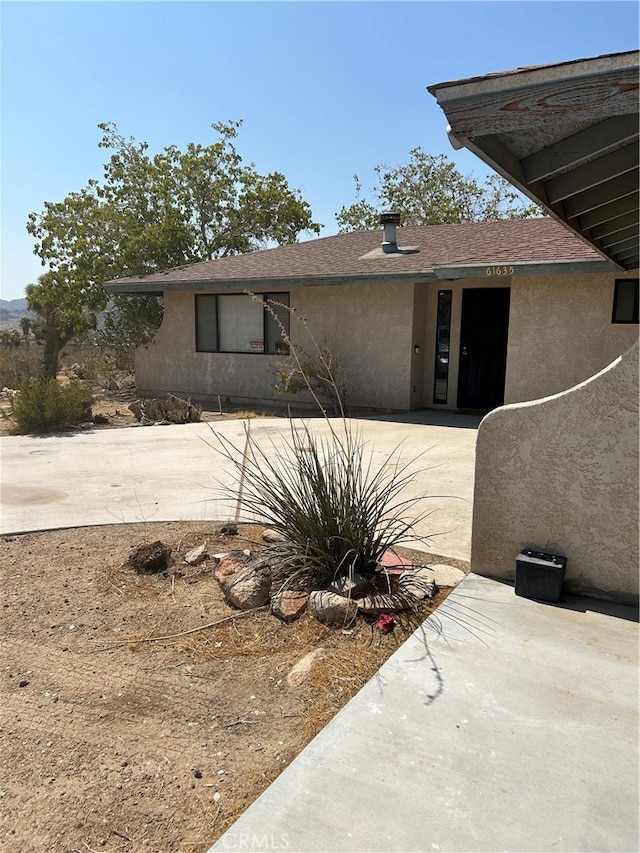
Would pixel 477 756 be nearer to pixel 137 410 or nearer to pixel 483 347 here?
pixel 483 347

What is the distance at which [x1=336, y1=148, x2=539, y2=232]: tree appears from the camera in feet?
108

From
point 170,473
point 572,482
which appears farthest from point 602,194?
point 170,473

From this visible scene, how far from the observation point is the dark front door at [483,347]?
1205cm

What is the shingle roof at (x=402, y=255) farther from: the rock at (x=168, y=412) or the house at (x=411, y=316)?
the rock at (x=168, y=412)

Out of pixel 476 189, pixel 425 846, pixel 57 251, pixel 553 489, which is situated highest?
pixel 476 189

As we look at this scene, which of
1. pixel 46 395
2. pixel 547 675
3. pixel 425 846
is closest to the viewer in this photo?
pixel 425 846

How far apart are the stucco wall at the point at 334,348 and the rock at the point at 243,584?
28.1 ft

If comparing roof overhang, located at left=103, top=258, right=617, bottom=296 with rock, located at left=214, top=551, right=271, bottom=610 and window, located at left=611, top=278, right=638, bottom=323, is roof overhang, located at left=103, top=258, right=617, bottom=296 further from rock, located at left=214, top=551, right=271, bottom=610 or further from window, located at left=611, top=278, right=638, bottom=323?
rock, located at left=214, top=551, right=271, bottom=610

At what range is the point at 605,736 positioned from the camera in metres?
2.53

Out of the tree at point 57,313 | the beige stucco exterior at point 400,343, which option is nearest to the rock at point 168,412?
the beige stucco exterior at point 400,343

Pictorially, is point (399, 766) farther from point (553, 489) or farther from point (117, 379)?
point (117, 379)

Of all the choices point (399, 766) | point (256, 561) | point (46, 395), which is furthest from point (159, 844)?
point (46, 395)

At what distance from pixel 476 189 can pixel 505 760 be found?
113 ft

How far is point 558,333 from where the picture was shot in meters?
10.3
